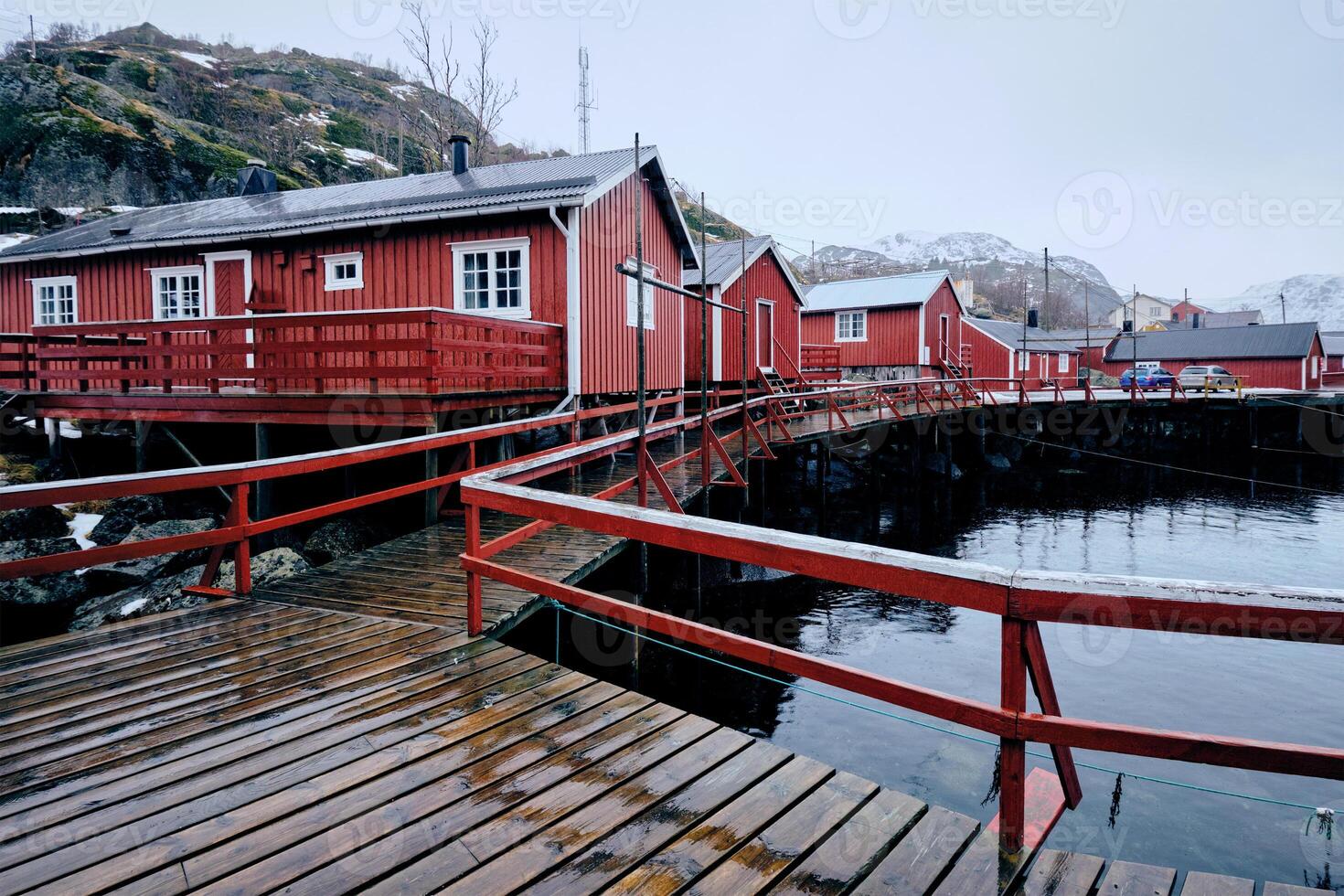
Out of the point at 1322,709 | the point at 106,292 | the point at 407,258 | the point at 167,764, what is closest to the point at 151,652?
the point at 167,764

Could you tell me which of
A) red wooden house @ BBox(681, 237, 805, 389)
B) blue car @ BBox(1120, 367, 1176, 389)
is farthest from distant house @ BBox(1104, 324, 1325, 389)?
red wooden house @ BBox(681, 237, 805, 389)

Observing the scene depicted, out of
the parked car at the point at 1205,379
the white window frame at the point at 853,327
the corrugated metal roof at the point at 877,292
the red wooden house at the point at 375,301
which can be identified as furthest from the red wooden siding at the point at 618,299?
the parked car at the point at 1205,379

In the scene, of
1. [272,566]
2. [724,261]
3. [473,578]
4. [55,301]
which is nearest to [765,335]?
[724,261]

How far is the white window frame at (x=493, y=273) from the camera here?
1227cm

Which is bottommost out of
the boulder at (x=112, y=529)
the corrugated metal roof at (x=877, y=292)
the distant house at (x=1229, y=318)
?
the boulder at (x=112, y=529)

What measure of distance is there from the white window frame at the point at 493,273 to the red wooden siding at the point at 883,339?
21114 millimetres

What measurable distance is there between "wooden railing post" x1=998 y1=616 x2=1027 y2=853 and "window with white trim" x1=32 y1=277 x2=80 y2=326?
776 inches

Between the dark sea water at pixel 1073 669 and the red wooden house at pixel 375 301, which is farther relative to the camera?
the red wooden house at pixel 375 301

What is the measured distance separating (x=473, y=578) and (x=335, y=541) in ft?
19.1

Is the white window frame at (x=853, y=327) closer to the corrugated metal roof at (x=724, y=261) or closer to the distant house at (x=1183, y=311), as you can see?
the corrugated metal roof at (x=724, y=261)

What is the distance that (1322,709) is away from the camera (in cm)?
884

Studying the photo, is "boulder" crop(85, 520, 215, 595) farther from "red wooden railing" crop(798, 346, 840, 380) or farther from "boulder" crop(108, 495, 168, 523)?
"red wooden railing" crop(798, 346, 840, 380)

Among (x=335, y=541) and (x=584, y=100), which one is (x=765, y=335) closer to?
(x=335, y=541)

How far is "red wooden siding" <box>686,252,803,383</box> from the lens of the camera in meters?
19.6
